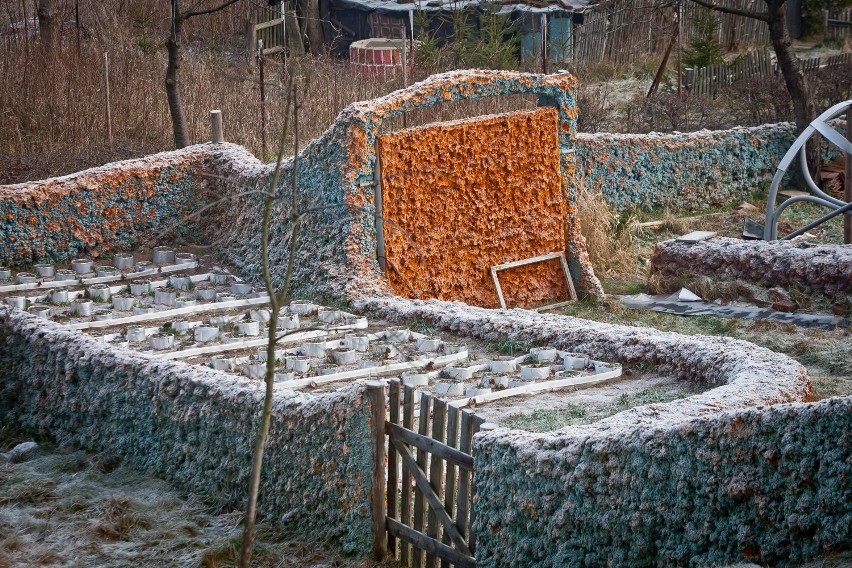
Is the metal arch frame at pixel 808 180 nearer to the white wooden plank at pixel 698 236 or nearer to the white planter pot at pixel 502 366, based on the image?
the white wooden plank at pixel 698 236

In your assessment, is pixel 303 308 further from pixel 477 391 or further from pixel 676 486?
pixel 676 486

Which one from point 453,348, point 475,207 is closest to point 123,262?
point 475,207

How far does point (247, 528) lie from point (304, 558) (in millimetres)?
1407

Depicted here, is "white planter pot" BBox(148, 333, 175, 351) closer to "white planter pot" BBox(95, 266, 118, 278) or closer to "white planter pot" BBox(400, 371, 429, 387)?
"white planter pot" BBox(400, 371, 429, 387)

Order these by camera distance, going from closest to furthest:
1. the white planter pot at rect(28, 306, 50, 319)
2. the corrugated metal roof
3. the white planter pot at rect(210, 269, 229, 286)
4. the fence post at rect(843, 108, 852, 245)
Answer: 1. the white planter pot at rect(28, 306, 50, 319)
2. the white planter pot at rect(210, 269, 229, 286)
3. the fence post at rect(843, 108, 852, 245)
4. the corrugated metal roof

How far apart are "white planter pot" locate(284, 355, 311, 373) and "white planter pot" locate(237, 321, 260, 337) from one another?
3.31 feet

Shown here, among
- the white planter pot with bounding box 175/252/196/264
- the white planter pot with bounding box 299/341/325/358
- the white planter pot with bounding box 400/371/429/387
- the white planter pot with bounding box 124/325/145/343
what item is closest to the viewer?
the white planter pot with bounding box 400/371/429/387

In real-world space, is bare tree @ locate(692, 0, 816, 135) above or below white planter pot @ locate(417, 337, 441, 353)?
above

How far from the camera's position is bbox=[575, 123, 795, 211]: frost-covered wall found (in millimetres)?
16172

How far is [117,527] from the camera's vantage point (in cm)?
704

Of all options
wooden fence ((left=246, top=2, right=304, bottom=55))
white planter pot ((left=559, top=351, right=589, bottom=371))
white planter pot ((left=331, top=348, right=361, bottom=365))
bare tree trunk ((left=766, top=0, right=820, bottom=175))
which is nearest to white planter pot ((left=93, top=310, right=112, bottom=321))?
white planter pot ((left=331, top=348, right=361, bottom=365))

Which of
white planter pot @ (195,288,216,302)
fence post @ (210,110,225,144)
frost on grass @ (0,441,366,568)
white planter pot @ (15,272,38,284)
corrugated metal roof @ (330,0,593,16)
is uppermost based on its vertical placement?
corrugated metal roof @ (330,0,593,16)

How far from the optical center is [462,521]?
20.5 feet

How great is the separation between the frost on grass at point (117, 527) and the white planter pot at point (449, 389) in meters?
1.67
